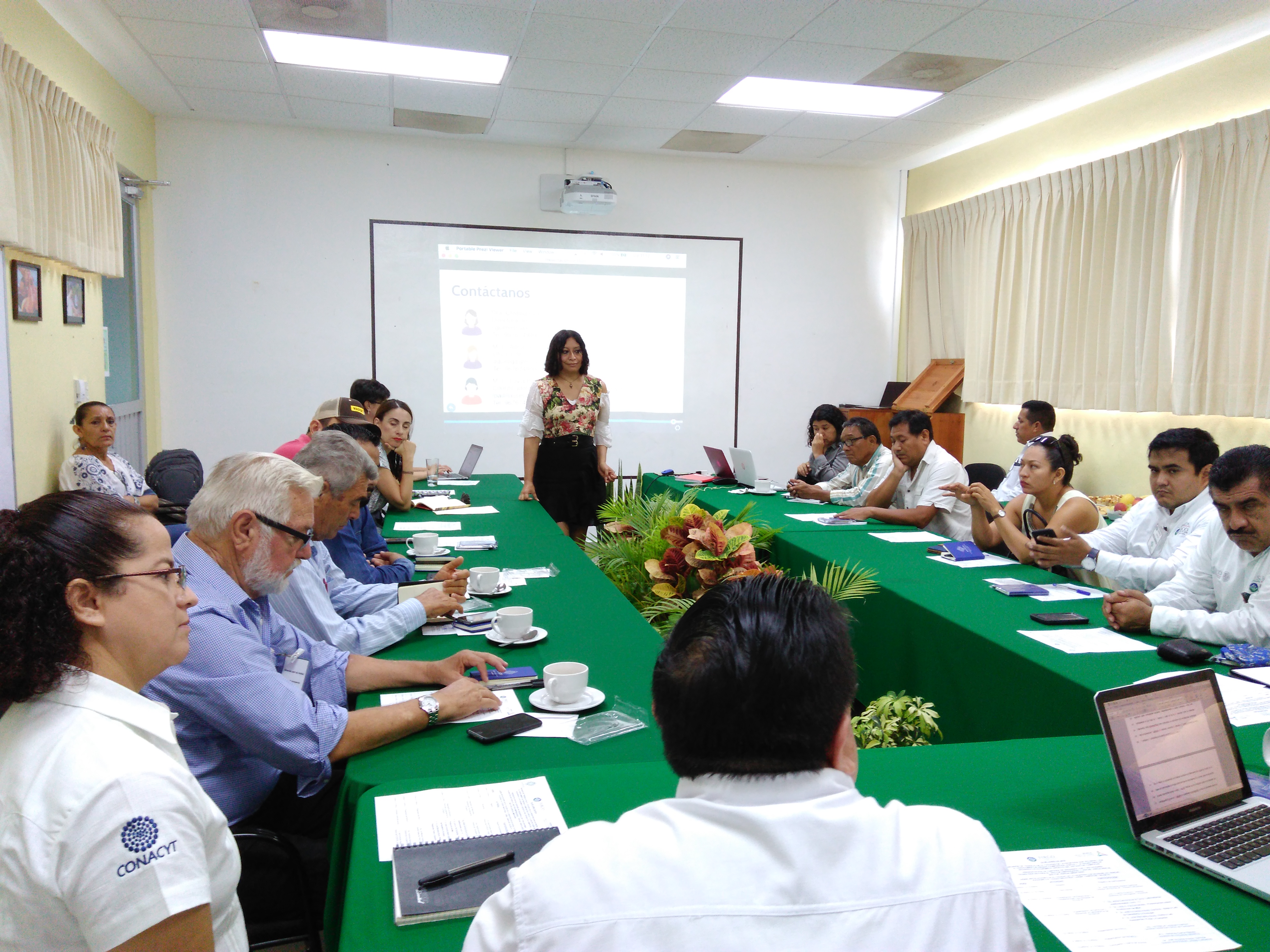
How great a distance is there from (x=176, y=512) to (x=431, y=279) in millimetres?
2842

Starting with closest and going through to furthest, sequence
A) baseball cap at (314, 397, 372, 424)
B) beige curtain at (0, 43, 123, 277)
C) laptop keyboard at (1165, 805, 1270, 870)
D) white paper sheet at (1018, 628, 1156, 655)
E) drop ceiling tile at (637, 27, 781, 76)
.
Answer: laptop keyboard at (1165, 805, 1270, 870)
white paper sheet at (1018, 628, 1156, 655)
beige curtain at (0, 43, 123, 277)
baseball cap at (314, 397, 372, 424)
drop ceiling tile at (637, 27, 781, 76)

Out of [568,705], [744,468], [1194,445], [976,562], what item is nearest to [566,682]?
[568,705]

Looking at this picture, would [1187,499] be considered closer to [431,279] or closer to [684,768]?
[684,768]

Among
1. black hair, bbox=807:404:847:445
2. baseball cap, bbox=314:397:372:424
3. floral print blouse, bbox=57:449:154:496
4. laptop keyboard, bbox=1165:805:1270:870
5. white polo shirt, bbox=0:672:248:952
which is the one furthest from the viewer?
black hair, bbox=807:404:847:445

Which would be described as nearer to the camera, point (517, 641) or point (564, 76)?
point (517, 641)

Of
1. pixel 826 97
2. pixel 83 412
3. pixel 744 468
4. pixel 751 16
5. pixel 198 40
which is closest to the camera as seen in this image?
pixel 751 16

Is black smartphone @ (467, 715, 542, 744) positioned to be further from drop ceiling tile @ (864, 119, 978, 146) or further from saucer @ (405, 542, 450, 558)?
drop ceiling tile @ (864, 119, 978, 146)

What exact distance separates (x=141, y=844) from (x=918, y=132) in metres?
6.56

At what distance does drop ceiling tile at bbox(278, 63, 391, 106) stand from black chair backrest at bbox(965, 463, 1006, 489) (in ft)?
14.2

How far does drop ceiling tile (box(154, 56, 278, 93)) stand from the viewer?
492cm

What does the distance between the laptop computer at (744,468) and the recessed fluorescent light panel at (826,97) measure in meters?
2.23

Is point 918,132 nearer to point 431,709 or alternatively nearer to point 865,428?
point 865,428

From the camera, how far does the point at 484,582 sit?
2.51m

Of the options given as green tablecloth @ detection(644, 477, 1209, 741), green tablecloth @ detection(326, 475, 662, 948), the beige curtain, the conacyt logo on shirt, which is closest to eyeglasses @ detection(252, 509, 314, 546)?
green tablecloth @ detection(326, 475, 662, 948)
